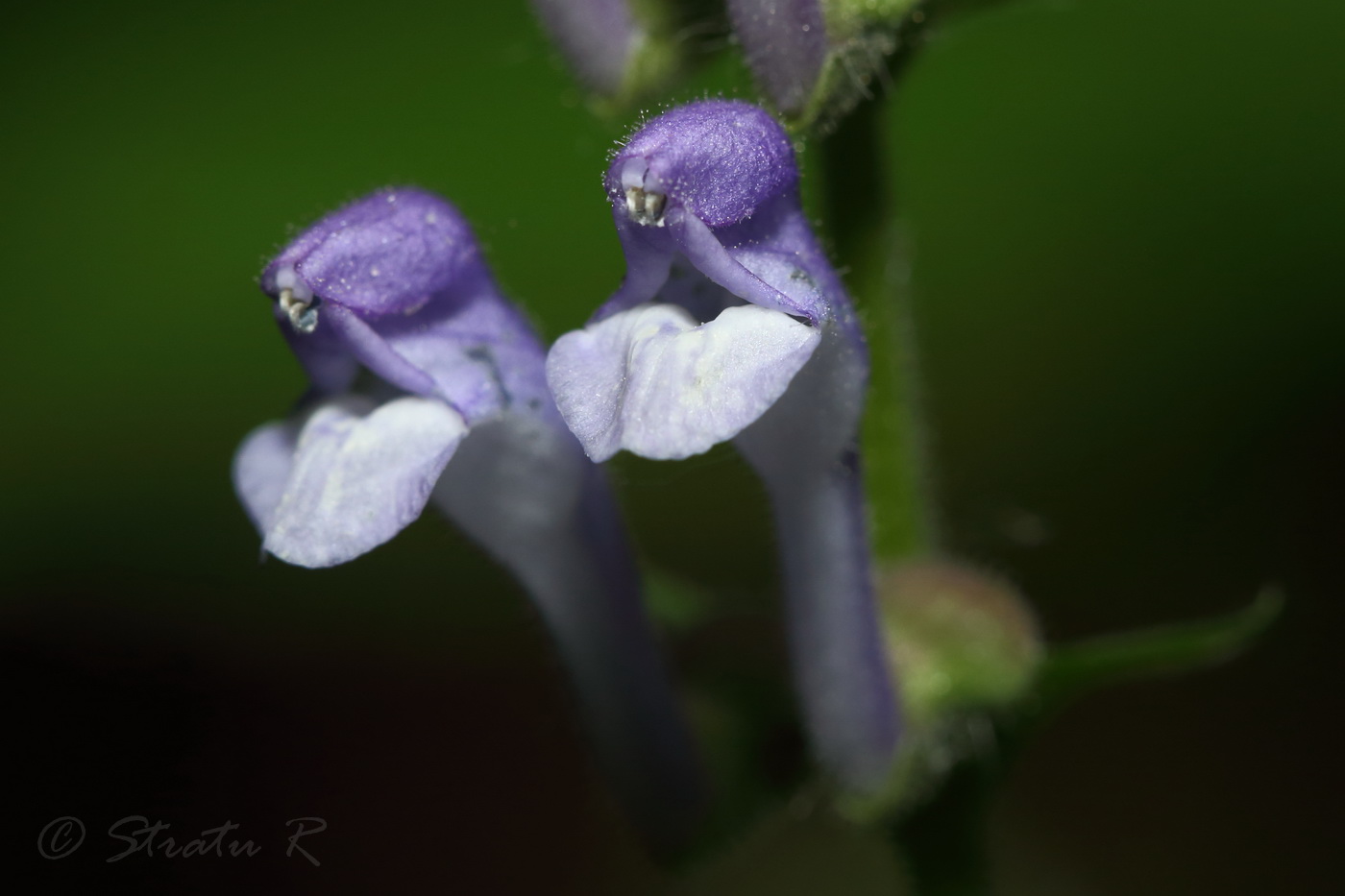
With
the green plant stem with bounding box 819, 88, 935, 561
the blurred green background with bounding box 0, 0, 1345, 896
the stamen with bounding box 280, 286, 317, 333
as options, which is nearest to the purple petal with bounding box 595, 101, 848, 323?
the green plant stem with bounding box 819, 88, 935, 561

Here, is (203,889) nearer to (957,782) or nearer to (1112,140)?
(957,782)

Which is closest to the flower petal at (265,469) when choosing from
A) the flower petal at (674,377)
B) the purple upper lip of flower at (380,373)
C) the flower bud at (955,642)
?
the purple upper lip of flower at (380,373)

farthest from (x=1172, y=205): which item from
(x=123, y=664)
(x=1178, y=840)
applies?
(x=123, y=664)

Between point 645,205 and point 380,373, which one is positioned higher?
point 645,205

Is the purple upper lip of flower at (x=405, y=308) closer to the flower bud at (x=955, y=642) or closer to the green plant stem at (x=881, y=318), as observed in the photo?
the green plant stem at (x=881, y=318)

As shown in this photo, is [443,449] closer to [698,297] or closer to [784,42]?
[698,297]

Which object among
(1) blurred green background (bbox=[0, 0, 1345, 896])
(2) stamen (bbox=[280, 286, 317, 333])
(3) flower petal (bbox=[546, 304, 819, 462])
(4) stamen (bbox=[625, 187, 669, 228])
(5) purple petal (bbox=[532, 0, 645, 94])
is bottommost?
(1) blurred green background (bbox=[0, 0, 1345, 896])

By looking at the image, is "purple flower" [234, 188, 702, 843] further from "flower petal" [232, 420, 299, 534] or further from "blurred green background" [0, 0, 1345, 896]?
"blurred green background" [0, 0, 1345, 896]

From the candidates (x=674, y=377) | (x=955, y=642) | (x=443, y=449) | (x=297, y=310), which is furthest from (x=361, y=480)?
(x=955, y=642)

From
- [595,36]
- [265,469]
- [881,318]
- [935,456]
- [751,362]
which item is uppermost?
[595,36]
